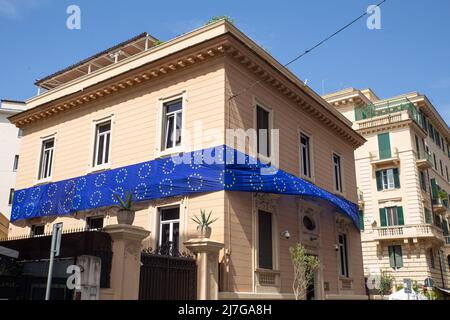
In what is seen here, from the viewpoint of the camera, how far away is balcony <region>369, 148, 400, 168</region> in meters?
37.0

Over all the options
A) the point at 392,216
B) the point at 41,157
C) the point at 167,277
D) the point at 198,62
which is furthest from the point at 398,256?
the point at 167,277

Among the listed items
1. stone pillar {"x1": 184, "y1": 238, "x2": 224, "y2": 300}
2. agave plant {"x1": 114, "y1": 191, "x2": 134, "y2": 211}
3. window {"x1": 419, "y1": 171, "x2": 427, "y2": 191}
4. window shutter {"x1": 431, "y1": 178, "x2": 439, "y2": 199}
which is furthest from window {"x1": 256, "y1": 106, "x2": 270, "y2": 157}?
window shutter {"x1": 431, "y1": 178, "x2": 439, "y2": 199}

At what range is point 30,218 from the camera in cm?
1886

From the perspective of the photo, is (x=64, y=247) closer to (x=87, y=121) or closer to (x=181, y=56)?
(x=181, y=56)

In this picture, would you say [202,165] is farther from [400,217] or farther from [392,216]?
[392,216]

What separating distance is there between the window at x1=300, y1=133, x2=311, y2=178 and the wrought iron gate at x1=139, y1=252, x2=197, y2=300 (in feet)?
26.5

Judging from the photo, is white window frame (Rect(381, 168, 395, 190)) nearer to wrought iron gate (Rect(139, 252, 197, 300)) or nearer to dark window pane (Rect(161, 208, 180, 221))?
dark window pane (Rect(161, 208, 180, 221))

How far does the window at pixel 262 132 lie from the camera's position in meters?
15.9

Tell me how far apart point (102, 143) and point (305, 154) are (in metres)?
8.58

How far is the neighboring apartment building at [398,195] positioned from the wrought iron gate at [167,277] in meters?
26.9

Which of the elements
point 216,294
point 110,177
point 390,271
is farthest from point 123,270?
point 390,271

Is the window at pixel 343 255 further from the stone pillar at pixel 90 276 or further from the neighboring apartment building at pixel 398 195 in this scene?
the neighboring apartment building at pixel 398 195
